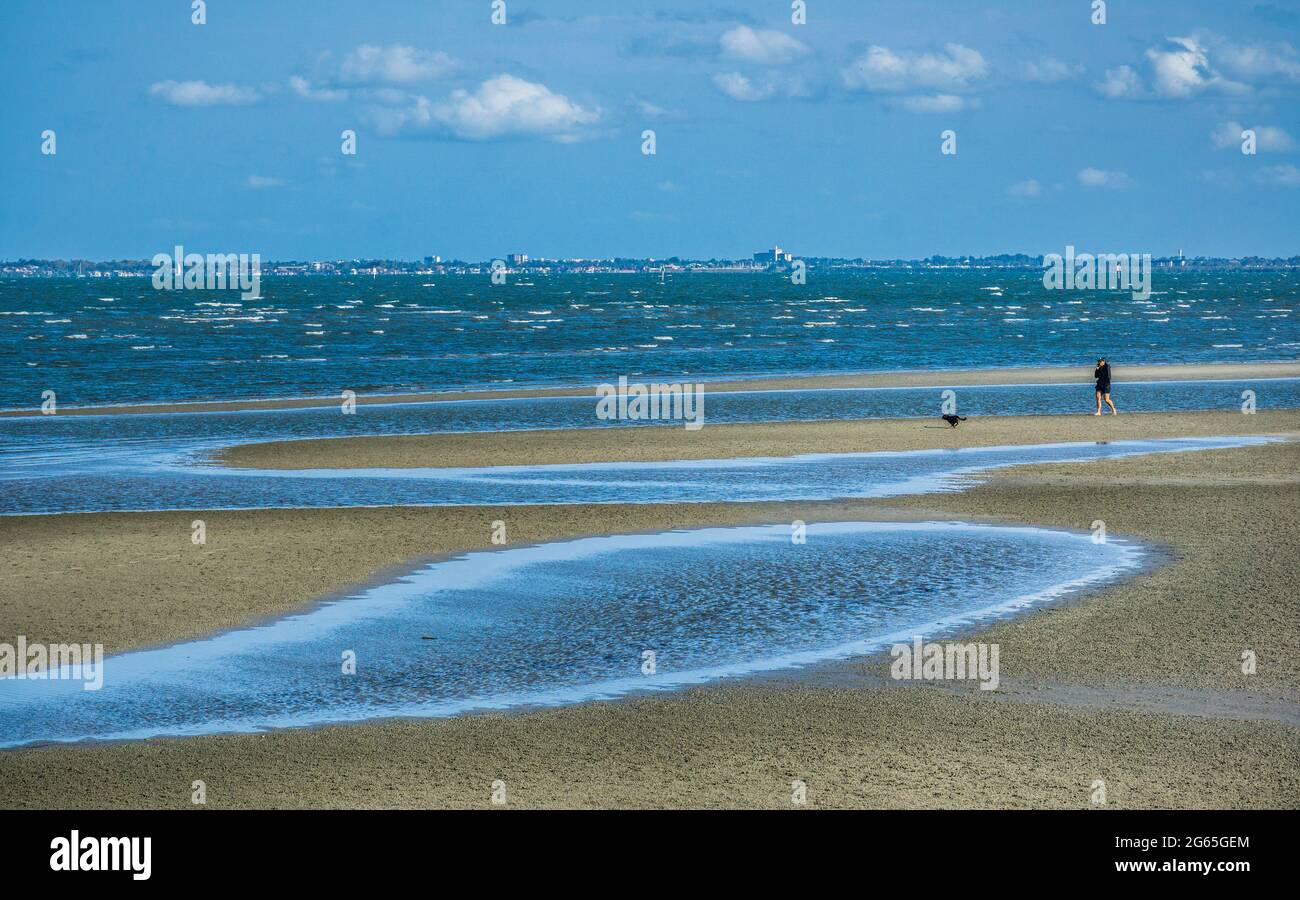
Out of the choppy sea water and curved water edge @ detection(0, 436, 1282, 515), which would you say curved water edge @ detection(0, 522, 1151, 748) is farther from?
the choppy sea water

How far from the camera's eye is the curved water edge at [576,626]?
12898 mm

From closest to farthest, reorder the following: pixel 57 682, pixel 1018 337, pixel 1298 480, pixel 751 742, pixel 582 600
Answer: pixel 751 742, pixel 57 682, pixel 582 600, pixel 1298 480, pixel 1018 337

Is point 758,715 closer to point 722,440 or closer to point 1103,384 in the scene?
point 722,440

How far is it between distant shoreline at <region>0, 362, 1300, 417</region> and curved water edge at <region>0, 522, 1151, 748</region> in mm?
27559

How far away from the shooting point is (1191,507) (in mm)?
23156

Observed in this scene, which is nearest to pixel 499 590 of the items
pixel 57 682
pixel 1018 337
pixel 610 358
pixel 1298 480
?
pixel 57 682

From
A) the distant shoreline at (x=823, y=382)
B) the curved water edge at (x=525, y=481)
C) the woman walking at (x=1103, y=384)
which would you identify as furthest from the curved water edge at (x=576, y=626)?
the distant shoreline at (x=823, y=382)

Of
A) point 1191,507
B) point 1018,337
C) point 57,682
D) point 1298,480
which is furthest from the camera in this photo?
point 1018,337

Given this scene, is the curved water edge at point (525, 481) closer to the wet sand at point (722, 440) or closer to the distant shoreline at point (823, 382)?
the wet sand at point (722, 440)

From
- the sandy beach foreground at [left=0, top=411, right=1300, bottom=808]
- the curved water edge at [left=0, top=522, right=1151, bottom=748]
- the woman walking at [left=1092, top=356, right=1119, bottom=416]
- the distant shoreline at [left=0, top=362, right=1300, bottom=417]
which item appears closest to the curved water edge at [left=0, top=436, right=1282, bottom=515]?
the sandy beach foreground at [left=0, top=411, right=1300, bottom=808]

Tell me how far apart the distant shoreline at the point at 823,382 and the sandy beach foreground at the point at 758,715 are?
24.0 metres

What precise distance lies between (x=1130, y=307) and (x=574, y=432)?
346ft

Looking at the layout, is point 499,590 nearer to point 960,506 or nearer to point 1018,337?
point 960,506

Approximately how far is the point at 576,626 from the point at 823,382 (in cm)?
3900
